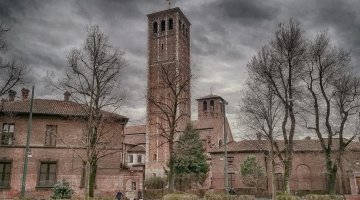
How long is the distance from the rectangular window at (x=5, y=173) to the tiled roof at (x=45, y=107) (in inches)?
177

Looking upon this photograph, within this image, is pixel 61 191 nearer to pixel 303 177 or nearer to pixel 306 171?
pixel 303 177

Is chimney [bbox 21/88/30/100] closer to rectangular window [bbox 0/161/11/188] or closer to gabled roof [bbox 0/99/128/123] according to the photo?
gabled roof [bbox 0/99/128/123]

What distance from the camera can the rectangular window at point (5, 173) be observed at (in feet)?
94.9

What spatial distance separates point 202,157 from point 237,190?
814 centimetres

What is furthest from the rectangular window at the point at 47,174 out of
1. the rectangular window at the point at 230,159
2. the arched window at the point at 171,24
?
the arched window at the point at 171,24

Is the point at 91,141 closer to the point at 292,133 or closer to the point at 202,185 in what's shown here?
the point at 292,133

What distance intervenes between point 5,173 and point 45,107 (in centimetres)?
658

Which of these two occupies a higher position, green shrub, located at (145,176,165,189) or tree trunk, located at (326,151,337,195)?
tree trunk, located at (326,151,337,195)

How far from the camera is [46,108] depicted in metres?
32.0

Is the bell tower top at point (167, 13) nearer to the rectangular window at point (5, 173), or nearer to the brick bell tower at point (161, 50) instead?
the brick bell tower at point (161, 50)

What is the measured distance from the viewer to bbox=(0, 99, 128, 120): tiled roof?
30470mm

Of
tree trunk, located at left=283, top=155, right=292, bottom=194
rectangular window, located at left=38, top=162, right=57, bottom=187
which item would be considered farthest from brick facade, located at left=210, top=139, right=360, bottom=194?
rectangular window, located at left=38, top=162, right=57, bottom=187

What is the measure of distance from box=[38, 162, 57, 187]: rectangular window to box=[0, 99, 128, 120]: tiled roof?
14.9 ft

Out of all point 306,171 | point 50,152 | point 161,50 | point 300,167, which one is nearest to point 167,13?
point 161,50
